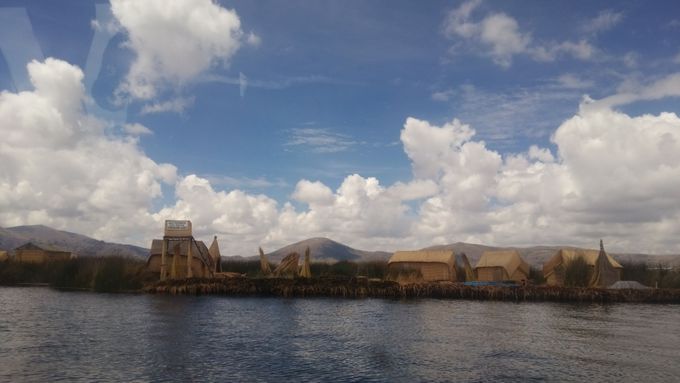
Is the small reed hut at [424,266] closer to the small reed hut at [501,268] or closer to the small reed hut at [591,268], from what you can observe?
the small reed hut at [501,268]

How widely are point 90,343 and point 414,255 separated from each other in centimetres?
5026

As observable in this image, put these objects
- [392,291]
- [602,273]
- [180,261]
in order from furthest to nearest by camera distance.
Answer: [180,261] < [602,273] < [392,291]

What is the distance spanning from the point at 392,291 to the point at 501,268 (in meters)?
18.0

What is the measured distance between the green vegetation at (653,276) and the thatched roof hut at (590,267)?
203 cm

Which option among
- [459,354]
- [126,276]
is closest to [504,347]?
[459,354]

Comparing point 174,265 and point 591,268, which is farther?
point 591,268

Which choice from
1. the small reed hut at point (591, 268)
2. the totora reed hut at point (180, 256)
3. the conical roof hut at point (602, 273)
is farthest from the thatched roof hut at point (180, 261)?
the conical roof hut at point (602, 273)

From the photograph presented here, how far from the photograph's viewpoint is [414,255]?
7219 cm

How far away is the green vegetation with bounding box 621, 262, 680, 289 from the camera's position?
68312mm

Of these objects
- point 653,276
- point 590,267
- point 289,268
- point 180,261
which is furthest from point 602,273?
point 180,261

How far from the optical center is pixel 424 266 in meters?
71.4

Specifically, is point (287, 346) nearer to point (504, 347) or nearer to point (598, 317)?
point (504, 347)

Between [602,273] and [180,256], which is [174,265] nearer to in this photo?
[180,256]

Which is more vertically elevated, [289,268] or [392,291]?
[289,268]
